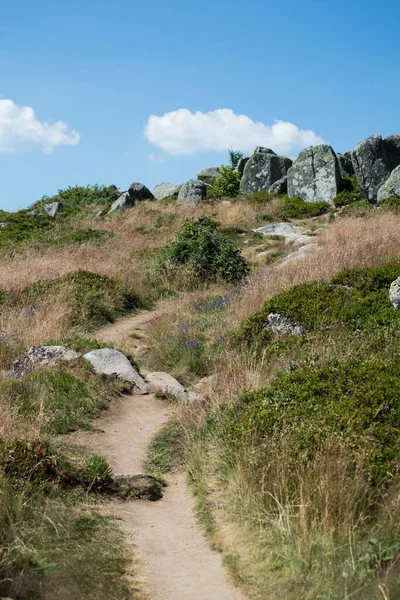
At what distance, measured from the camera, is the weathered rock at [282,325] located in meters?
11.3

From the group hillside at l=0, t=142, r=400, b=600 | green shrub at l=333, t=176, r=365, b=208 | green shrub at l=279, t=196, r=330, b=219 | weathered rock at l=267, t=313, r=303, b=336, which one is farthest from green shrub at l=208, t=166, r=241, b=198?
weathered rock at l=267, t=313, r=303, b=336

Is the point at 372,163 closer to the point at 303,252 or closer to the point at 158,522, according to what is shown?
the point at 303,252

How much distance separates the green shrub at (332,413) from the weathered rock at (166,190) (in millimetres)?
34741

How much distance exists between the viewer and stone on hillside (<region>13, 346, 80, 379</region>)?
34.2 feet

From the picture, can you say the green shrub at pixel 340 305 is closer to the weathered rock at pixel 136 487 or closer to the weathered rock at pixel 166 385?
the weathered rock at pixel 166 385

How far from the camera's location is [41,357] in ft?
36.0

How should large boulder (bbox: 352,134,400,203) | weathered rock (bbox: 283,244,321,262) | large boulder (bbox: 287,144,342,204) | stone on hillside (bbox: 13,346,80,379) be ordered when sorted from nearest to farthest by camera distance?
stone on hillside (bbox: 13,346,80,379), weathered rock (bbox: 283,244,321,262), large boulder (bbox: 352,134,400,203), large boulder (bbox: 287,144,342,204)

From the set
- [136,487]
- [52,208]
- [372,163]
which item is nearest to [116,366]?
[136,487]

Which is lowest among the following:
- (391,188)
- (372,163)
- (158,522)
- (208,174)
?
(158,522)

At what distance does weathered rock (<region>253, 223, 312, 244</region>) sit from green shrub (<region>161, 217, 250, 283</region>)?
5.79m

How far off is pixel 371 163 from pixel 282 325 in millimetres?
24415

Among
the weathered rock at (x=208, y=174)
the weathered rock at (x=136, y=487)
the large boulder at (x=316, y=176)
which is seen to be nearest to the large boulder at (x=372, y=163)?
the large boulder at (x=316, y=176)

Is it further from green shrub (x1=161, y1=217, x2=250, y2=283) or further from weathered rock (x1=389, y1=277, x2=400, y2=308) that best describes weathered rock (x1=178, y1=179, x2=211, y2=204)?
weathered rock (x1=389, y1=277, x2=400, y2=308)

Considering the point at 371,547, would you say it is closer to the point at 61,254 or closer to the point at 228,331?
the point at 228,331
